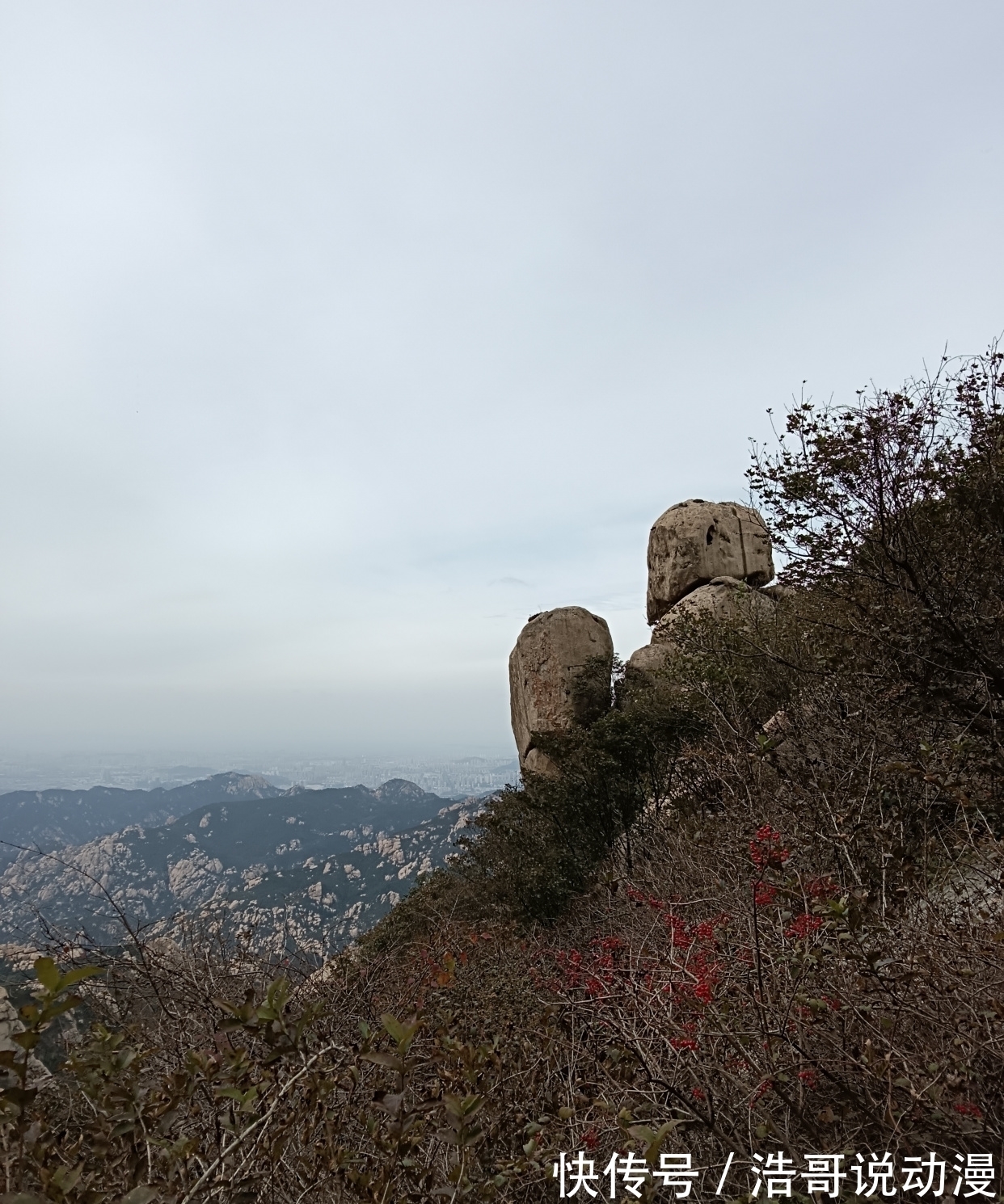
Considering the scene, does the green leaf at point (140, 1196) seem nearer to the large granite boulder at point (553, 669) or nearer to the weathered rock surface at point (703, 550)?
the large granite boulder at point (553, 669)

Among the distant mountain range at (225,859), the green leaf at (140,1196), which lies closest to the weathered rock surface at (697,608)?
the distant mountain range at (225,859)

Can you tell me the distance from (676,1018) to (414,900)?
39.4 ft

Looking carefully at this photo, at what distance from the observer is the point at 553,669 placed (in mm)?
16906

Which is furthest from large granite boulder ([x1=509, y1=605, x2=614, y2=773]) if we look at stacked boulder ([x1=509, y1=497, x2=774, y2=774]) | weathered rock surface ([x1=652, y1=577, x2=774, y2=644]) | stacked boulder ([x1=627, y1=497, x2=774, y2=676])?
weathered rock surface ([x1=652, y1=577, x2=774, y2=644])

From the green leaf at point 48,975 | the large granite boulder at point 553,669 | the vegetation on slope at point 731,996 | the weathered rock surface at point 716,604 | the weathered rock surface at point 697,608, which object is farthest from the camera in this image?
the large granite boulder at point 553,669

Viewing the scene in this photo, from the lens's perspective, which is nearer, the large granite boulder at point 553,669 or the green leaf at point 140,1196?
the green leaf at point 140,1196

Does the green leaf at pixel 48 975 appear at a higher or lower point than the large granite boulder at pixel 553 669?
lower

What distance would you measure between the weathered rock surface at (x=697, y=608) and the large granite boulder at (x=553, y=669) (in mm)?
939

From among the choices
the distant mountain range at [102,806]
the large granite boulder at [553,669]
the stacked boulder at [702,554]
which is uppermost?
the stacked boulder at [702,554]

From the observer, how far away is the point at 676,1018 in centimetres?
298

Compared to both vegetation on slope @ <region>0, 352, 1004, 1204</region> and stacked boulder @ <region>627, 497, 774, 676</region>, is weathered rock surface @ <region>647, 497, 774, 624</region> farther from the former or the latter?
vegetation on slope @ <region>0, 352, 1004, 1204</region>

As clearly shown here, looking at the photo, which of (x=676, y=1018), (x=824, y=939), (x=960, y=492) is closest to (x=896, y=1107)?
(x=824, y=939)

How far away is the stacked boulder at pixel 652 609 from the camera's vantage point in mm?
16422

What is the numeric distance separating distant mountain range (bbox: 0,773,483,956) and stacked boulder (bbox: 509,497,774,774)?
3468 millimetres
